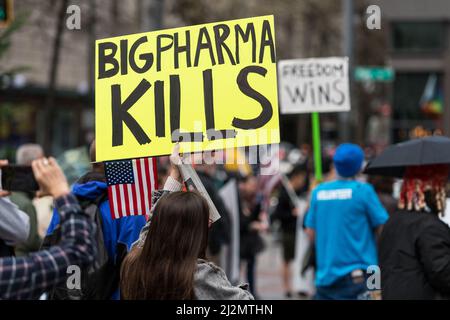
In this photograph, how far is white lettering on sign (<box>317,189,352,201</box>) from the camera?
6.64m

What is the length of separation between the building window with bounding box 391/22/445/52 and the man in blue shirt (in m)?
45.3

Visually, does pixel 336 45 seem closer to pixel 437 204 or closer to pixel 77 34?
pixel 77 34

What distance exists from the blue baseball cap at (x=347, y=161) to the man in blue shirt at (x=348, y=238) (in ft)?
0.40

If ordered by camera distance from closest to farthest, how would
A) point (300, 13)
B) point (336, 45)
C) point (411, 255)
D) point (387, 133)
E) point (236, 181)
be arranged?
1. point (411, 255)
2. point (236, 181)
3. point (300, 13)
4. point (336, 45)
5. point (387, 133)

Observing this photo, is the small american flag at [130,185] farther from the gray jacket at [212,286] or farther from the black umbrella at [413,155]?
the black umbrella at [413,155]

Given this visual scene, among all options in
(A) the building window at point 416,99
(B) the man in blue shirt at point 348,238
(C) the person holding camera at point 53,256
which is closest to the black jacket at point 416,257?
(B) the man in blue shirt at point 348,238

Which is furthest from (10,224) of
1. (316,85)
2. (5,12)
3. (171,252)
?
(5,12)

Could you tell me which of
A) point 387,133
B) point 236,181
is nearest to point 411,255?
point 236,181

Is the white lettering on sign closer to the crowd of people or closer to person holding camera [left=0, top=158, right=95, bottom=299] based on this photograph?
the crowd of people

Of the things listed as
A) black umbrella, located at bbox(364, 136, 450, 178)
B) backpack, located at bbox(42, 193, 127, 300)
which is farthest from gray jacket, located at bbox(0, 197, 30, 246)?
black umbrella, located at bbox(364, 136, 450, 178)

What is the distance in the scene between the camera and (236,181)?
11.5m

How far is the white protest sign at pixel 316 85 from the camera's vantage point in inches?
318
